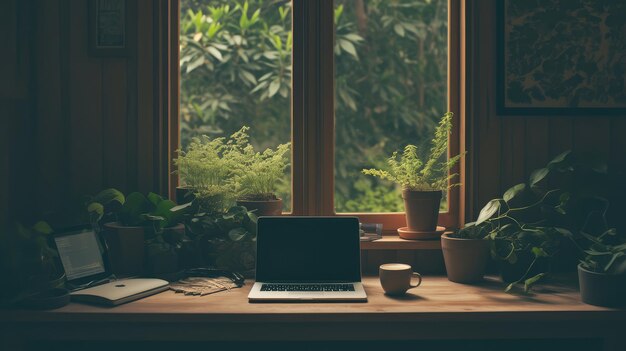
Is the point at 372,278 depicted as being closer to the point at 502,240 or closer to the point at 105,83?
the point at 502,240

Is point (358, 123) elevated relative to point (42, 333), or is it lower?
elevated

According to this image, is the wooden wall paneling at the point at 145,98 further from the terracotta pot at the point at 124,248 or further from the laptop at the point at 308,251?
the laptop at the point at 308,251

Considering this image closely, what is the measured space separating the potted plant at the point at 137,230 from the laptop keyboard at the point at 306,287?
438 mm

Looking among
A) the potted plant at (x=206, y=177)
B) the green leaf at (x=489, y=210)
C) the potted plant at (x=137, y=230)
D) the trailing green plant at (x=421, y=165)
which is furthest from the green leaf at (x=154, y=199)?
the green leaf at (x=489, y=210)

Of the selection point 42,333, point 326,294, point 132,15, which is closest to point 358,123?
point 132,15

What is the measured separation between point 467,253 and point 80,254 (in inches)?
55.6

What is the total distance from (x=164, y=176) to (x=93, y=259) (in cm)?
49

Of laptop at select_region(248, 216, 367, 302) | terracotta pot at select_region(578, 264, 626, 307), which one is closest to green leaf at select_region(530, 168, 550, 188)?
terracotta pot at select_region(578, 264, 626, 307)

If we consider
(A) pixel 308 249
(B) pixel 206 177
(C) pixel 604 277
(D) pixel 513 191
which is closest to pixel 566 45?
(D) pixel 513 191

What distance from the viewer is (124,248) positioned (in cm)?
225

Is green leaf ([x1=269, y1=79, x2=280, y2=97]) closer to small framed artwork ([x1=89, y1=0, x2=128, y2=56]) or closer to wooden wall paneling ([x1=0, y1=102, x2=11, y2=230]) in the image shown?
small framed artwork ([x1=89, y1=0, x2=128, y2=56])

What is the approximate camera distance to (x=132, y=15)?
7.97 feet

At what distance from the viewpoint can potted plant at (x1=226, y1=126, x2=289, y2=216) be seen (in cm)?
239

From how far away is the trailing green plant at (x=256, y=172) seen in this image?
2.40 meters
